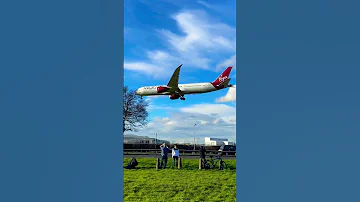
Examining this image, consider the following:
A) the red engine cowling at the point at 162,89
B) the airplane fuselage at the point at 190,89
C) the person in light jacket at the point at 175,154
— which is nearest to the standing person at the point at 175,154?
the person in light jacket at the point at 175,154

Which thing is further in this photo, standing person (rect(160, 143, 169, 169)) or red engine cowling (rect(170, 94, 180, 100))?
standing person (rect(160, 143, 169, 169))

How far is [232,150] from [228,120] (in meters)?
1.91

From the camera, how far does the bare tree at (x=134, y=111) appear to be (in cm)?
466

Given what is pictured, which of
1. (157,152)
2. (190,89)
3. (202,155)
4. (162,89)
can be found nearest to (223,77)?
(190,89)

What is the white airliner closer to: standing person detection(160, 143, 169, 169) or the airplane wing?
the airplane wing

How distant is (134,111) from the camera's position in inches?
197

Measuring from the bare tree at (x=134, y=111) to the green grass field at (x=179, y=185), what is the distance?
2.26 ft

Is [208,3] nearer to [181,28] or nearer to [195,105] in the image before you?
[181,28]

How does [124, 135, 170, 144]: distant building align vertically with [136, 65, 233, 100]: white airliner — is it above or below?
below

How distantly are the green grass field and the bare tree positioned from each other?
0.69 metres

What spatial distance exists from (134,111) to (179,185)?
1.31 m

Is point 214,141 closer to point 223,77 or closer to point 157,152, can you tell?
point 223,77

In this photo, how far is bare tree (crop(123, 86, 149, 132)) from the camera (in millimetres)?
4665

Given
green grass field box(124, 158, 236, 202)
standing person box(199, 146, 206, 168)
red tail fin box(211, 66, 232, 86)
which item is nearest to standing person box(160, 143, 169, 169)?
green grass field box(124, 158, 236, 202)
